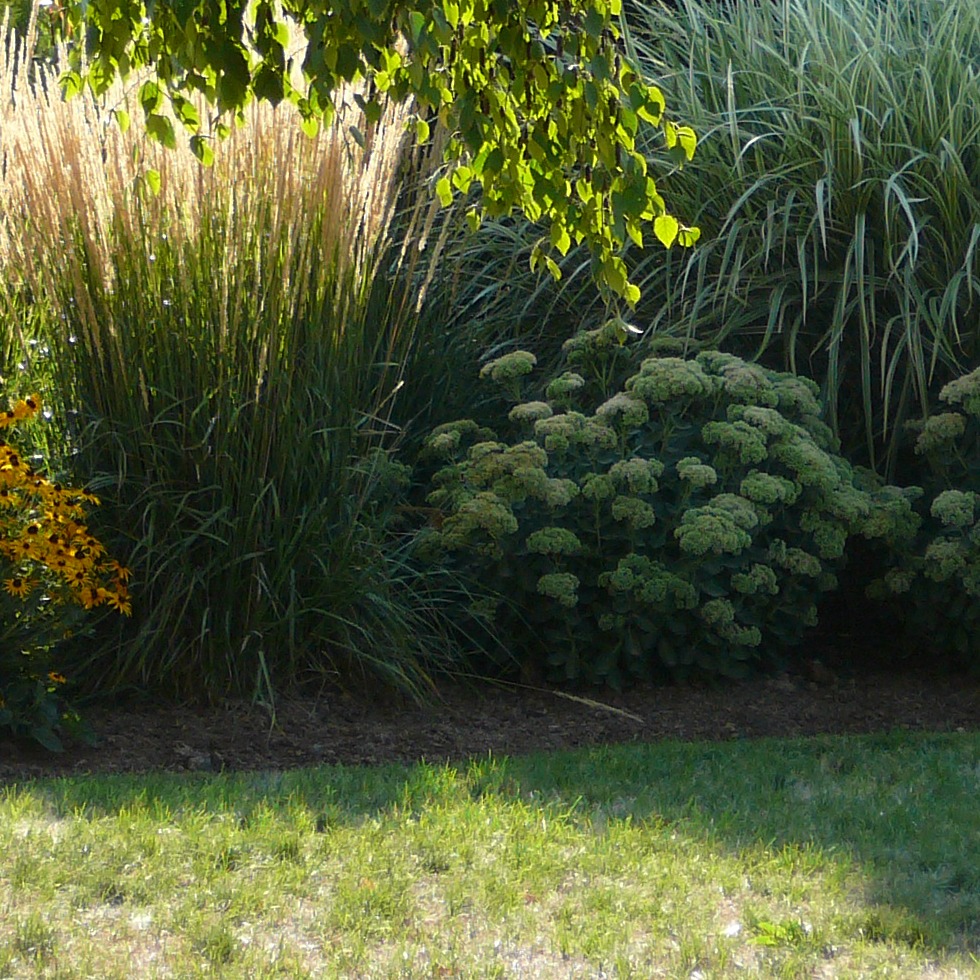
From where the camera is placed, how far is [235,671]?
4906 millimetres

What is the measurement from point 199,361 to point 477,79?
6.63 feet

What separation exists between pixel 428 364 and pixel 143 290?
1.46 metres

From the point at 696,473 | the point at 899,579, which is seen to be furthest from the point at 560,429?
the point at 899,579

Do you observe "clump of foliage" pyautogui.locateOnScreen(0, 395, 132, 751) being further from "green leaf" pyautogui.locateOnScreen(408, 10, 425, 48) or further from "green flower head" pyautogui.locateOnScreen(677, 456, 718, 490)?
"green leaf" pyautogui.locateOnScreen(408, 10, 425, 48)

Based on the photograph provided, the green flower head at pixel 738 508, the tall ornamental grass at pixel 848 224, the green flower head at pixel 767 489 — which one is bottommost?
the green flower head at pixel 738 508

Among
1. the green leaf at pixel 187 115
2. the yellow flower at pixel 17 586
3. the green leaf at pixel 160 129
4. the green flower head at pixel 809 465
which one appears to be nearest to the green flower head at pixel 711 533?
the green flower head at pixel 809 465

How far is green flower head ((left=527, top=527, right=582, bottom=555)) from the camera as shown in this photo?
201 inches

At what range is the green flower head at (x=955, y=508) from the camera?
17.3ft

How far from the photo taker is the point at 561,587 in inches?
198

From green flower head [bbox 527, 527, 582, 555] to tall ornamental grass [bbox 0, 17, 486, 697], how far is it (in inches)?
24.8

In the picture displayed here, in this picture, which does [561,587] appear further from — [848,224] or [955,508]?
[848,224]

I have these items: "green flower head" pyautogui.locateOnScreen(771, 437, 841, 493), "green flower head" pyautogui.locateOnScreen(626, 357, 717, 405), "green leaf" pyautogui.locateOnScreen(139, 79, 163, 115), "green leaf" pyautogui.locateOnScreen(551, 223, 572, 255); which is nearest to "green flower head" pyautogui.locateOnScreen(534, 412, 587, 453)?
"green flower head" pyautogui.locateOnScreen(626, 357, 717, 405)

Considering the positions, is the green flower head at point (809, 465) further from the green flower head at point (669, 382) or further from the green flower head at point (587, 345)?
the green flower head at point (587, 345)

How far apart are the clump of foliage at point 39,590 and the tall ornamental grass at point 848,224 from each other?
8.98ft
